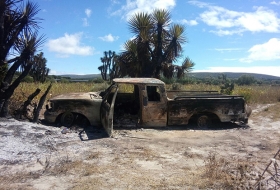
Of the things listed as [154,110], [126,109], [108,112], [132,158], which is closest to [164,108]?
[154,110]

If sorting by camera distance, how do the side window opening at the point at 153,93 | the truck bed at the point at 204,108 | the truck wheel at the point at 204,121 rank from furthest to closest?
the truck wheel at the point at 204,121, the side window opening at the point at 153,93, the truck bed at the point at 204,108

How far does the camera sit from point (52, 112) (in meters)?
8.19

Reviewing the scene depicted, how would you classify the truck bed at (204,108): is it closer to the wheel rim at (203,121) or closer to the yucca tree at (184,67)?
the wheel rim at (203,121)

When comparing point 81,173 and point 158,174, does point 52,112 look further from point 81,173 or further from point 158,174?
point 158,174

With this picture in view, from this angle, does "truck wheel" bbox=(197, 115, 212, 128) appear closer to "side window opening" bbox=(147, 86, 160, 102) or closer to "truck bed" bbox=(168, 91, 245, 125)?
"truck bed" bbox=(168, 91, 245, 125)

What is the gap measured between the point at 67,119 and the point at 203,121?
14.9ft

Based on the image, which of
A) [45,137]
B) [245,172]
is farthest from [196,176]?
[45,137]

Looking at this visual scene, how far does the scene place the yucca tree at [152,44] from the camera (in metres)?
14.3

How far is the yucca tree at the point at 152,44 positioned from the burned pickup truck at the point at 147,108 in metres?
5.33

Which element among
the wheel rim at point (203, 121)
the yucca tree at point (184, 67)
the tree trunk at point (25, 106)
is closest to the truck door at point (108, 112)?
the tree trunk at point (25, 106)

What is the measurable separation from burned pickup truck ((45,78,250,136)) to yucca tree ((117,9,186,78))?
5.33 metres

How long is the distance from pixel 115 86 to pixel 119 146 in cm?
235

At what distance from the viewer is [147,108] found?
8477mm

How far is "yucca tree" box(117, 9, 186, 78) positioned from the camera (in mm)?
14273
